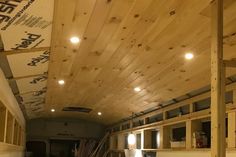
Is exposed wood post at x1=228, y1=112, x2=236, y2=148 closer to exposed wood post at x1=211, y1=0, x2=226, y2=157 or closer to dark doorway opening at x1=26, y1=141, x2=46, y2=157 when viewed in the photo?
exposed wood post at x1=211, y1=0, x2=226, y2=157

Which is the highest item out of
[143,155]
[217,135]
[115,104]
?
[115,104]

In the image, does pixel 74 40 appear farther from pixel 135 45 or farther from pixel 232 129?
pixel 232 129

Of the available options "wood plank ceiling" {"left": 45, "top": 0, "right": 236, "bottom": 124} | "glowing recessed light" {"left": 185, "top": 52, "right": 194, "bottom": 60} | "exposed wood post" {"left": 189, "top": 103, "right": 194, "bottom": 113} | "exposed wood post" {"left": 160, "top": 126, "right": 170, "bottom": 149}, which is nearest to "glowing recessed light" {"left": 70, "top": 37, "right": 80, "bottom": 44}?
"wood plank ceiling" {"left": 45, "top": 0, "right": 236, "bottom": 124}

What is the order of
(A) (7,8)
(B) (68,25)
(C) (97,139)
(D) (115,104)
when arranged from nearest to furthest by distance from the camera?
(A) (7,8) → (B) (68,25) → (D) (115,104) → (C) (97,139)

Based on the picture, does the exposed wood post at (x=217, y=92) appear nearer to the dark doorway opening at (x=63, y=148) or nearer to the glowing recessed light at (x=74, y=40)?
the glowing recessed light at (x=74, y=40)

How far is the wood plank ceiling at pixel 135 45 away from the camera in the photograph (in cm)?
262

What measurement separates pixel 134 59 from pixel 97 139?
8818mm

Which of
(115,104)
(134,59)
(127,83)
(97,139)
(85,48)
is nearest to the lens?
(85,48)

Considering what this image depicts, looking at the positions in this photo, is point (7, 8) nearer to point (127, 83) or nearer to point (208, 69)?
point (208, 69)

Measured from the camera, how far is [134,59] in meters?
3.88

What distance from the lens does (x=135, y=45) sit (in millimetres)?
3430

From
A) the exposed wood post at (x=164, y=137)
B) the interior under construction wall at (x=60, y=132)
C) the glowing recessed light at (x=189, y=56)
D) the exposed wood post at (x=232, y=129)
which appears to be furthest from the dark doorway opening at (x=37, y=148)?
the glowing recessed light at (x=189, y=56)

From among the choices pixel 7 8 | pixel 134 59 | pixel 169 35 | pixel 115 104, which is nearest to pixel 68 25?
pixel 7 8

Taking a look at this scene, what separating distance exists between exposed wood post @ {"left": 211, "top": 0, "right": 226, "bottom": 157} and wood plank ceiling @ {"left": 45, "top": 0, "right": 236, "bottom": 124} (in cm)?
21
